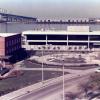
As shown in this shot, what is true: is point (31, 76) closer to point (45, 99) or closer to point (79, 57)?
point (45, 99)

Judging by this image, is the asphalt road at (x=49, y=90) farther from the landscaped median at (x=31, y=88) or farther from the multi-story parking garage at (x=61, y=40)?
the multi-story parking garage at (x=61, y=40)

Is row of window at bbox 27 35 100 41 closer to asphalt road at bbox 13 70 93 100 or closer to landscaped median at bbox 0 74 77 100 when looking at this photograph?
landscaped median at bbox 0 74 77 100

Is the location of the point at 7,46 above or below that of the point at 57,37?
below

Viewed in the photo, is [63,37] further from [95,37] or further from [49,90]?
[49,90]

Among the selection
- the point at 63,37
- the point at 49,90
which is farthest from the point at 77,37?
the point at 49,90

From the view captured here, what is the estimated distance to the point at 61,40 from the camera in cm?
7131

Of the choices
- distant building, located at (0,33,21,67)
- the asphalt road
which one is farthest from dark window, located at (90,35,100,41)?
the asphalt road


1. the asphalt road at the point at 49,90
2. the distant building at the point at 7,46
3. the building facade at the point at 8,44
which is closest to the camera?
the asphalt road at the point at 49,90

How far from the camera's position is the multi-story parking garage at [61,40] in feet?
230

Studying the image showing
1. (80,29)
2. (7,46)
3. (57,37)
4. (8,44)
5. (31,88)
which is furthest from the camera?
(80,29)

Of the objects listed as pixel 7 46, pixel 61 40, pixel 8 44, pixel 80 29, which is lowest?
pixel 7 46

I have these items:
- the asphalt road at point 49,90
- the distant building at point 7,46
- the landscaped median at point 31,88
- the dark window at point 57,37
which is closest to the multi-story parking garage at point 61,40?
the dark window at point 57,37

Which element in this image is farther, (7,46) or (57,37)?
(57,37)

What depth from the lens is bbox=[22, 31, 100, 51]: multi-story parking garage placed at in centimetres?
7014
